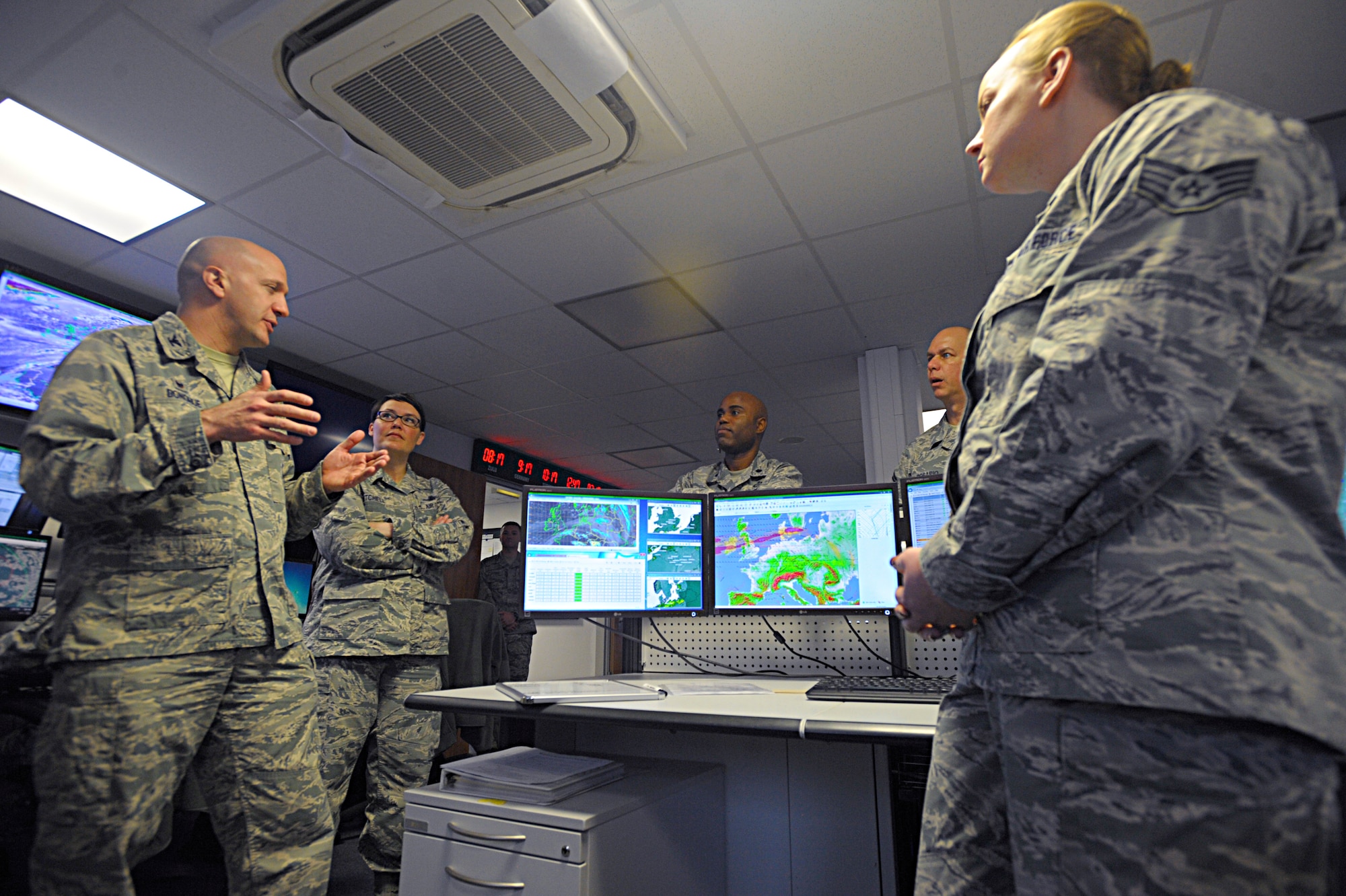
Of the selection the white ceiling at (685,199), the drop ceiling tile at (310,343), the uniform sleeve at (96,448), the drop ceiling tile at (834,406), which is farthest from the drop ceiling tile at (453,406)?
the uniform sleeve at (96,448)

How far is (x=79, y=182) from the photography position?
262 cm

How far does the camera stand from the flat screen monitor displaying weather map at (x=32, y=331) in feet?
9.51

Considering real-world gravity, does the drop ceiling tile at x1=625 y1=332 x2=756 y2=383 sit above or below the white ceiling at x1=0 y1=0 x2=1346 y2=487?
below

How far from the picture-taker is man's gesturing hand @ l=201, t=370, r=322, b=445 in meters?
1.19

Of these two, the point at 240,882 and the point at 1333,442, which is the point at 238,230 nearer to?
the point at 240,882

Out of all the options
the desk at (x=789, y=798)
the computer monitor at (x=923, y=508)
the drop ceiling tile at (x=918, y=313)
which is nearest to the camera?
the desk at (x=789, y=798)

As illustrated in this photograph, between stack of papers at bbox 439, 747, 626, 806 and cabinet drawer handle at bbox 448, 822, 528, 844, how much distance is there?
6 cm

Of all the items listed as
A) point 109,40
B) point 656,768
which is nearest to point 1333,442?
point 656,768

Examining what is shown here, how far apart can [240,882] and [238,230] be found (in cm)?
270

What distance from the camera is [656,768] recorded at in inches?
58.7

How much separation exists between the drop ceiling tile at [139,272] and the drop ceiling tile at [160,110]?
80cm

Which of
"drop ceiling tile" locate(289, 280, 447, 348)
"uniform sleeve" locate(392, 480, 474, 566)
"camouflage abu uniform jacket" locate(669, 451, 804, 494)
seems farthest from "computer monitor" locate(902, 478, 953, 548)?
"drop ceiling tile" locate(289, 280, 447, 348)

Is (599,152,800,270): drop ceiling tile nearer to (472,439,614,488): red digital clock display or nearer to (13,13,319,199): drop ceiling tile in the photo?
(13,13,319,199): drop ceiling tile

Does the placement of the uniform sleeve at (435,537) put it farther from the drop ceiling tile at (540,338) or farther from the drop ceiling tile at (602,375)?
the drop ceiling tile at (602,375)
